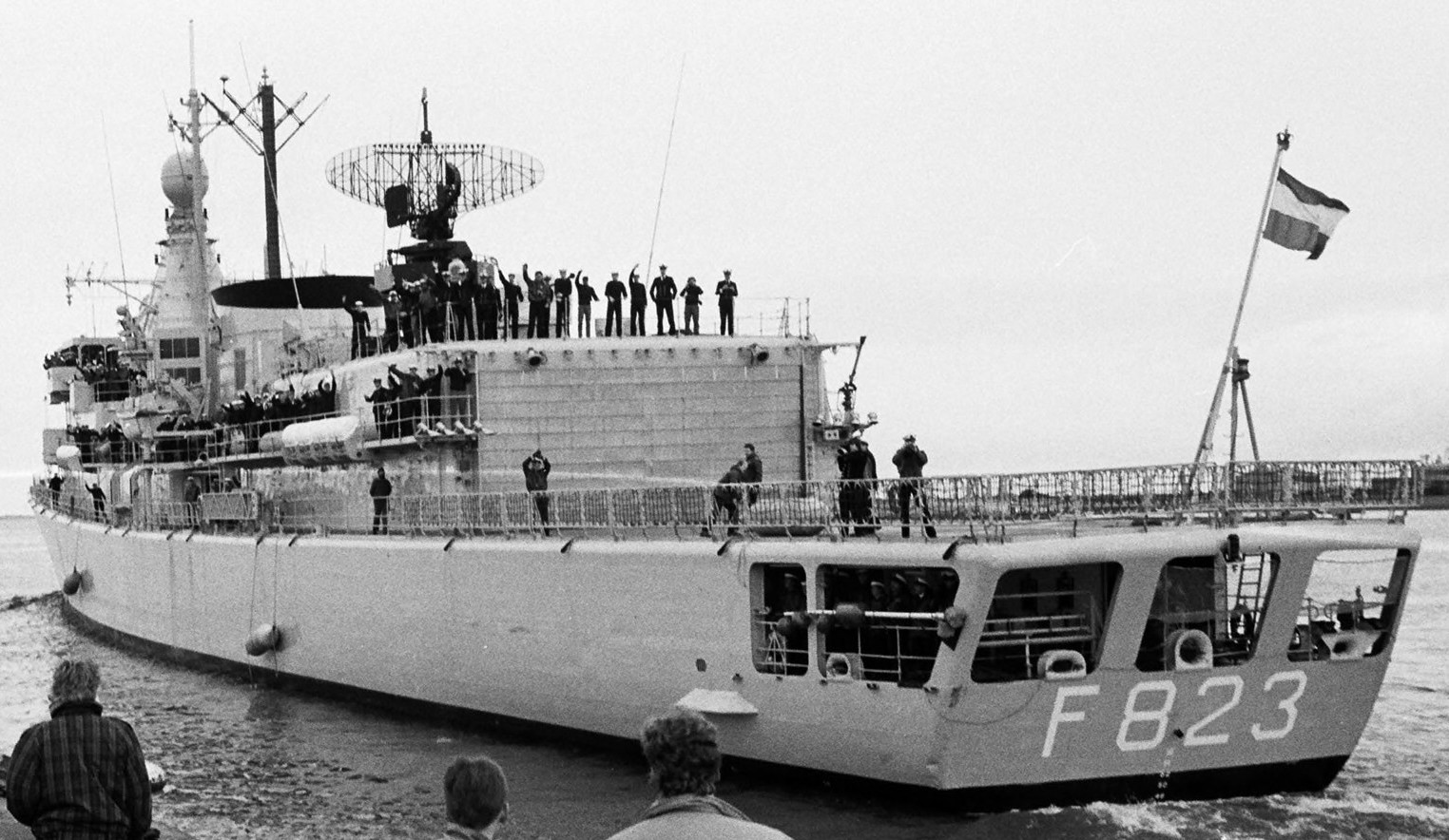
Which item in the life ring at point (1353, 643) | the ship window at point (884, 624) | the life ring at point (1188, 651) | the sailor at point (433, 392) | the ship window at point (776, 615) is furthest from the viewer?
the sailor at point (433, 392)

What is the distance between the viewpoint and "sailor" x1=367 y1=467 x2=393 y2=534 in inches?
1070

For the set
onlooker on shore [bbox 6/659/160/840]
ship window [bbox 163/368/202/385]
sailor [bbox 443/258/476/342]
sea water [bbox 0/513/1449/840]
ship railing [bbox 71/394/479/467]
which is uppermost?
sailor [bbox 443/258/476/342]

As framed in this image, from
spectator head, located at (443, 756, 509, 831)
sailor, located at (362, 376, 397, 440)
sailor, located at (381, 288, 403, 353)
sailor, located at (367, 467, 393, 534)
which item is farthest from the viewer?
sailor, located at (381, 288, 403, 353)

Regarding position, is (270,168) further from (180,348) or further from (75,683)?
(75,683)

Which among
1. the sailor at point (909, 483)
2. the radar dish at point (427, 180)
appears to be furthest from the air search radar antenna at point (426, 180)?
the sailor at point (909, 483)

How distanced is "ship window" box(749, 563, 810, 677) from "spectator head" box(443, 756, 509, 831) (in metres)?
12.6

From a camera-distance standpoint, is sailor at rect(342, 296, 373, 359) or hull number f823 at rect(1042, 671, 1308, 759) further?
sailor at rect(342, 296, 373, 359)

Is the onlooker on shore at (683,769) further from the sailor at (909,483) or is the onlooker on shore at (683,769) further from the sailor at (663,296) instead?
the sailor at (663,296)

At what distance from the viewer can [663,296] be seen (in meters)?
28.5

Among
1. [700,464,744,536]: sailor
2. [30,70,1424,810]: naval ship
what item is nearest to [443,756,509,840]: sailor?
[30,70,1424,810]: naval ship

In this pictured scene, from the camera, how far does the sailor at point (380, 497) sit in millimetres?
27172

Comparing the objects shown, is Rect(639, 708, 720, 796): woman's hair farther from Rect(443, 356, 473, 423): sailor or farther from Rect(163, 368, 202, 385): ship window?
Rect(163, 368, 202, 385): ship window

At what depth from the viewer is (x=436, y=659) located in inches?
969

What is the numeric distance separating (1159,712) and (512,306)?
14.8 meters
